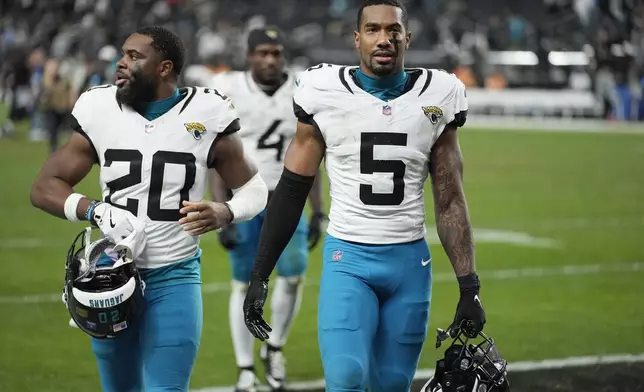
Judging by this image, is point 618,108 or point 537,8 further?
point 537,8

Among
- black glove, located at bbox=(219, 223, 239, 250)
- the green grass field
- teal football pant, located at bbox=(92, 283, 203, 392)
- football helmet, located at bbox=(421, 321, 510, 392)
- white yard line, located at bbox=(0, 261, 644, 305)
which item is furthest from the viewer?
white yard line, located at bbox=(0, 261, 644, 305)

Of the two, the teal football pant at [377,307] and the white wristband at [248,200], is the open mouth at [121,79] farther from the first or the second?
the teal football pant at [377,307]

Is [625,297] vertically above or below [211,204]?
below

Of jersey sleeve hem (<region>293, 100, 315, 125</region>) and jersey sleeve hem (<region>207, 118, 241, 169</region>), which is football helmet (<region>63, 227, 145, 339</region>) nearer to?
jersey sleeve hem (<region>207, 118, 241, 169</region>)

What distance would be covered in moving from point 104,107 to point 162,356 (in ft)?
3.58

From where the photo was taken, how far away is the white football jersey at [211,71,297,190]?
7.57 metres

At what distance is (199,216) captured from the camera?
485 cm

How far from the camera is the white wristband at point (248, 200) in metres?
5.15

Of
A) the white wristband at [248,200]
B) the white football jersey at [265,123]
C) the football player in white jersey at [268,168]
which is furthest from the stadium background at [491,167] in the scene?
the white wristband at [248,200]

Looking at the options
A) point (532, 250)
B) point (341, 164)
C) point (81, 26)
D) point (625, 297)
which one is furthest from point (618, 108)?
point (341, 164)

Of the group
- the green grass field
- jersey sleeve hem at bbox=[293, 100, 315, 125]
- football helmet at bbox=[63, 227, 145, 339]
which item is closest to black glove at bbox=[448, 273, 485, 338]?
jersey sleeve hem at bbox=[293, 100, 315, 125]

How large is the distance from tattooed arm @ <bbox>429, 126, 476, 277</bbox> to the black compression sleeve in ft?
1.82

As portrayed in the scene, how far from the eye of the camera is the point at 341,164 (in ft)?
16.5

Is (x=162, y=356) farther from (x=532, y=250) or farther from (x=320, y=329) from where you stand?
(x=532, y=250)
